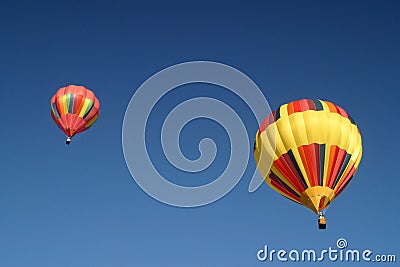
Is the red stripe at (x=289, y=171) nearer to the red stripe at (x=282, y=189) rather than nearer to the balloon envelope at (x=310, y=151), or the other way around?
the balloon envelope at (x=310, y=151)

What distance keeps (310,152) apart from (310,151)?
1.3 inches

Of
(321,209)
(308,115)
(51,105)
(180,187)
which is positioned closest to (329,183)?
(321,209)

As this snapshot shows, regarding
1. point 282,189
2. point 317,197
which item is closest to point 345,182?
point 317,197

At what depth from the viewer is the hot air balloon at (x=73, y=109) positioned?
2778cm

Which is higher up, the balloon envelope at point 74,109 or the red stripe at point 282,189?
the balloon envelope at point 74,109

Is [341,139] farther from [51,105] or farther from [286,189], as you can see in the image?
[51,105]

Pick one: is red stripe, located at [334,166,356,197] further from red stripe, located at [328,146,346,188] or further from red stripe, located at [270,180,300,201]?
red stripe, located at [270,180,300,201]

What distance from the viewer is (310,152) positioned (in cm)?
1895

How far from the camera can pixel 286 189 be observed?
19.3m

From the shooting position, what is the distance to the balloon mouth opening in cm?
1827

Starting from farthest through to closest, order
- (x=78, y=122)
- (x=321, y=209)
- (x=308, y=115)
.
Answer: (x=78, y=122), (x=308, y=115), (x=321, y=209)

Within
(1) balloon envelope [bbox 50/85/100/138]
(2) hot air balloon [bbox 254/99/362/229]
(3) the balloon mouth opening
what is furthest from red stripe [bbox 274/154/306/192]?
(1) balloon envelope [bbox 50/85/100/138]

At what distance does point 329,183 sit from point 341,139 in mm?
1705

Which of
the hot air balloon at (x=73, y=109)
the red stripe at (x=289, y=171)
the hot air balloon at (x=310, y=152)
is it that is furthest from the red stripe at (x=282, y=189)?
the hot air balloon at (x=73, y=109)
